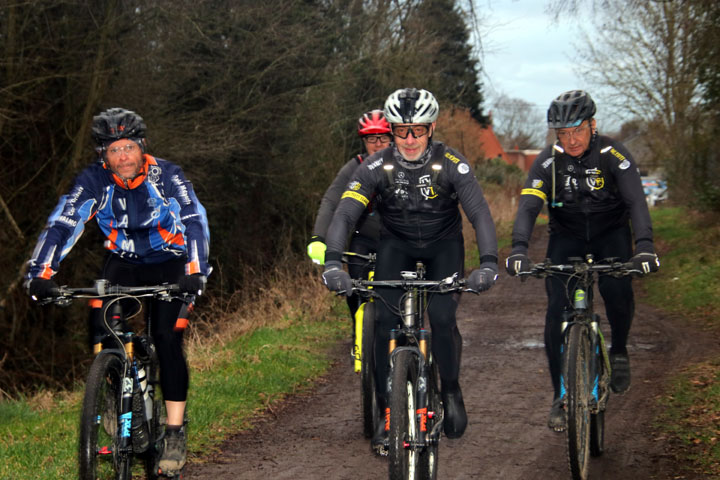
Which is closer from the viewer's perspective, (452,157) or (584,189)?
(452,157)

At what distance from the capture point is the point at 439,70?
25250mm

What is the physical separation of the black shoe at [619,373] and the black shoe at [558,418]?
84 cm

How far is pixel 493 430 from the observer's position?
6371 mm

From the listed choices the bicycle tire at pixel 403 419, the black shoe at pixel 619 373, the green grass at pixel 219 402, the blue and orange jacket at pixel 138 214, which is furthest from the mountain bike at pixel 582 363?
the green grass at pixel 219 402

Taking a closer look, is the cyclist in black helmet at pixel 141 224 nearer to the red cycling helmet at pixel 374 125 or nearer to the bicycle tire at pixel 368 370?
the bicycle tire at pixel 368 370

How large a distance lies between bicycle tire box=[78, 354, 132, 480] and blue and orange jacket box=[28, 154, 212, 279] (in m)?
0.69

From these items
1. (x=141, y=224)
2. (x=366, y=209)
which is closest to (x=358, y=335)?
(x=366, y=209)

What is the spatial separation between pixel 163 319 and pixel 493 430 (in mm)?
2742

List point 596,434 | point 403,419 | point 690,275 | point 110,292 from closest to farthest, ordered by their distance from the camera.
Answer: point 403,419 < point 110,292 < point 596,434 < point 690,275

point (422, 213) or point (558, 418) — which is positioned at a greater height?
point (422, 213)

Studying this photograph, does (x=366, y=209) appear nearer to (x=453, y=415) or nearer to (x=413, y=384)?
(x=453, y=415)

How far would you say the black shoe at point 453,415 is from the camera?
4949 mm

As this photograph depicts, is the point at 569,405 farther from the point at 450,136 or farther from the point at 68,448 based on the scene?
the point at 450,136

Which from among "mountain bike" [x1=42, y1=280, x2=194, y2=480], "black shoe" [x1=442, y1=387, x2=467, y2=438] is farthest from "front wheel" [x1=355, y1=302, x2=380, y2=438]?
"mountain bike" [x1=42, y1=280, x2=194, y2=480]
